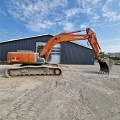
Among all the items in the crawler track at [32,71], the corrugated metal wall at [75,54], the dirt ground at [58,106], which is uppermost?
the corrugated metal wall at [75,54]

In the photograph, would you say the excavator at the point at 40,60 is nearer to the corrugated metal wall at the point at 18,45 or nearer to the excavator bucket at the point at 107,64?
the excavator bucket at the point at 107,64

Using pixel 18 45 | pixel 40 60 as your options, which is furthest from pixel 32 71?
pixel 18 45

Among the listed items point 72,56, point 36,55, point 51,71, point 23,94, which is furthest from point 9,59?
point 72,56

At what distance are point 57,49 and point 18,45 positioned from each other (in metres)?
6.33

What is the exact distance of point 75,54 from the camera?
25.5 meters

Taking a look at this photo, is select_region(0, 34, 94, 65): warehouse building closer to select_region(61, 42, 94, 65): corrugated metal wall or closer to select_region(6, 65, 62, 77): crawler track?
select_region(61, 42, 94, 65): corrugated metal wall

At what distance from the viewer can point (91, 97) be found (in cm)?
609

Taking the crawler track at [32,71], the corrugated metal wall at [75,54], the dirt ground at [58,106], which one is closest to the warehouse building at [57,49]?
the corrugated metal wall at [75,54]

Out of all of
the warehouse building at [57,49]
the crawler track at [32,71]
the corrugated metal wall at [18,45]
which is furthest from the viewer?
the warehouse building at [57,49]

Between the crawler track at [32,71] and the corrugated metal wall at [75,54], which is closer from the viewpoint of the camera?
the crawler track at [32,71]

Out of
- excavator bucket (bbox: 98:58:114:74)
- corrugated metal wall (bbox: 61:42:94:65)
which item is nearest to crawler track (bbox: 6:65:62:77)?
excavator bucket (bbox: 98:58:114:74)

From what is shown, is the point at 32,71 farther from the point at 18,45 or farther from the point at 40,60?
the point at 18,45

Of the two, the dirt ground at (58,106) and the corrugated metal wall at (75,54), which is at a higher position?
the corrugated metal wall at (75,54)

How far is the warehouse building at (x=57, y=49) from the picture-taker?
2364cm
